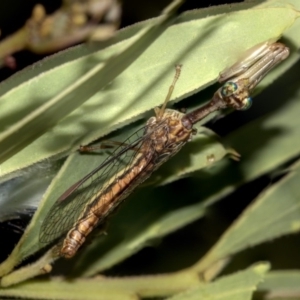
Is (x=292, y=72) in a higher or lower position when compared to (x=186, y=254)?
higher

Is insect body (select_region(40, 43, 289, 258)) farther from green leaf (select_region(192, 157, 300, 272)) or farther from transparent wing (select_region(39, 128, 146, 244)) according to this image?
green leaf (select_region(192, 157, 300, 272))

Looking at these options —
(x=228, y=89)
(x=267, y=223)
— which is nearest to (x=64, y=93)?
(x=228, y=89)

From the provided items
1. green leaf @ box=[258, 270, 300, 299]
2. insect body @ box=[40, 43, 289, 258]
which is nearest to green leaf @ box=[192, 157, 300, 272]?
green leaf @ box=[258, 270, 300, 299]

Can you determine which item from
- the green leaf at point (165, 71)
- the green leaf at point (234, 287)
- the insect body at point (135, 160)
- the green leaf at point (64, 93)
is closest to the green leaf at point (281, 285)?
the green leaf at point (234, 287)

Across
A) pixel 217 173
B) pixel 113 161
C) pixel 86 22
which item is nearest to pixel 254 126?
pixel 217 173

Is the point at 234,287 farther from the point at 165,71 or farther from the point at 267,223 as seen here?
the point at 165,71

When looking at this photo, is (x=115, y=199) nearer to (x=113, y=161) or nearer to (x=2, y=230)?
(x=113, y=161)

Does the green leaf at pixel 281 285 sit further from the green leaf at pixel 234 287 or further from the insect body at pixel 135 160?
the insect body at pixel 135 160
